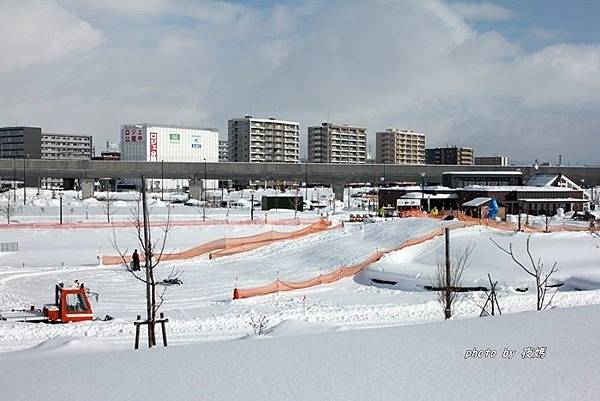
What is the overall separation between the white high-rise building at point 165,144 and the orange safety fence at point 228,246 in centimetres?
7293

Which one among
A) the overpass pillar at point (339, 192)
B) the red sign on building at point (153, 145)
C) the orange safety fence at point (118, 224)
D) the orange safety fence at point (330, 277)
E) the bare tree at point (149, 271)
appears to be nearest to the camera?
the bare tree at point (149, 271)

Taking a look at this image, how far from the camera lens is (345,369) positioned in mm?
8266

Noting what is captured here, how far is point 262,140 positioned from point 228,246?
112930 millimetres

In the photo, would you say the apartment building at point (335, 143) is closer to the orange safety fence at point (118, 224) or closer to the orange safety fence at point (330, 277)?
the orange safety fence at point (118, 224)

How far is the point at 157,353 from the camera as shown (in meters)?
9.28

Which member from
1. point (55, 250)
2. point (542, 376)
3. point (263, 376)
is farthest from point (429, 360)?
point (55, 250)

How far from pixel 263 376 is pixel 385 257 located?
23617 mm

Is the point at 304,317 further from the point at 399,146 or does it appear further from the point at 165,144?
the point at 399,146

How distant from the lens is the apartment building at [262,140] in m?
148

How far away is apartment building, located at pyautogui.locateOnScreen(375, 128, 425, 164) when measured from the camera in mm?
182625

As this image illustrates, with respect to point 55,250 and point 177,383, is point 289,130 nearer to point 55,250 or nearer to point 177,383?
point 55,250

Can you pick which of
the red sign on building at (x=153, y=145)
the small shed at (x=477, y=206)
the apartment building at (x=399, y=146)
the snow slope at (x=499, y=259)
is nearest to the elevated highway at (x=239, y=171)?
the small shed at (x=477, y=206)

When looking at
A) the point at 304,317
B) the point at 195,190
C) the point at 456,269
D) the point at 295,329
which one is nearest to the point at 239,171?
the point at 195,190

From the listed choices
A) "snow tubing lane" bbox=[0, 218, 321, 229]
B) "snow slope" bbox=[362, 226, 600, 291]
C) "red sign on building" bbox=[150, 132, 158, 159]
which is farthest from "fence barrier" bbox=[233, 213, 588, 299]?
"red sign on building" bbox=[150, 132, 158, 159]
